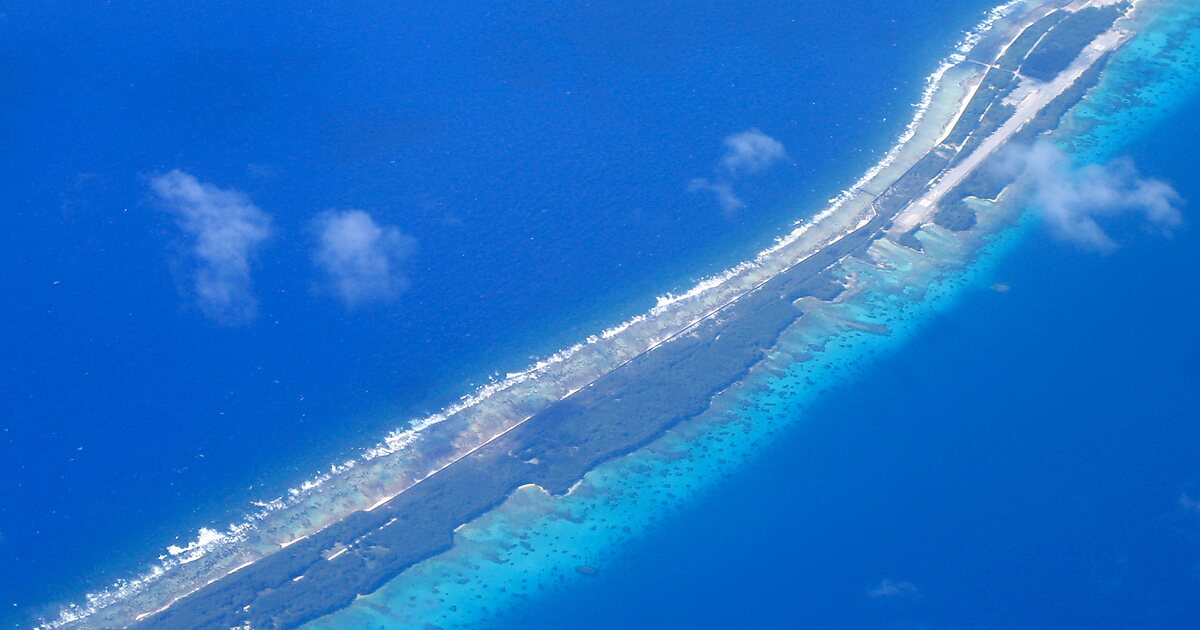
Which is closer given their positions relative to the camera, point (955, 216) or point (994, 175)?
point (955, 216)

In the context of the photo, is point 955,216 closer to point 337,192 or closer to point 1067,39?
point 1067,39

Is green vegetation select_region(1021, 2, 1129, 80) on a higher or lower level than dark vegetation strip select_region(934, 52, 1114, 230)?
higher

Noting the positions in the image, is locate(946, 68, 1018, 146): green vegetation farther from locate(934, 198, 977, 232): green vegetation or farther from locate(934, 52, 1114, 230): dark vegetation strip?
locate(934, 198, 977, 232): green vegetation

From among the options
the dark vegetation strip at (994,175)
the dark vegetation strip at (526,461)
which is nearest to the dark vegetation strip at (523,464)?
the dark vegetation strip at (526,461)

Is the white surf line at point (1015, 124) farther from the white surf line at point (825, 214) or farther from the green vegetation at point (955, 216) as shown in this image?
the white surf line at point (825, 214)

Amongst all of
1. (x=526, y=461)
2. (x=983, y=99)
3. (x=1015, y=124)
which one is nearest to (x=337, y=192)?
(x=526, y=461)

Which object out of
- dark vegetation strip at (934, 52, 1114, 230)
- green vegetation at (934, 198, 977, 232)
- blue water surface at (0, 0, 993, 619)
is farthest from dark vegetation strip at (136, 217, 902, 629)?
dark vegetation strip at (934, 52, 1114, 230)

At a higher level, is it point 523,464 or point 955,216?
point 955,216

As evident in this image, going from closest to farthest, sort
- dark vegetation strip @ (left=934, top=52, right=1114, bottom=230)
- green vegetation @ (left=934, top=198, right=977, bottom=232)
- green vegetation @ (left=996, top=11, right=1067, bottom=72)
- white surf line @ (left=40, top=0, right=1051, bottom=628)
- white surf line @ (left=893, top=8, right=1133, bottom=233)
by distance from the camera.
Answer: white surf line @ (left=40, top=0, right=1051, bottom=628) → green vegetation @ (left=934, top=198, right=977, bottom=232) → dark vegetation strip @ (left=934, top=52, right=1114, bottom=230) → white surf line @ (left=893, top=8, right=1133, bottom=233) → green vegetation @ (left=996, top=11, right=1067, bottom=72)
